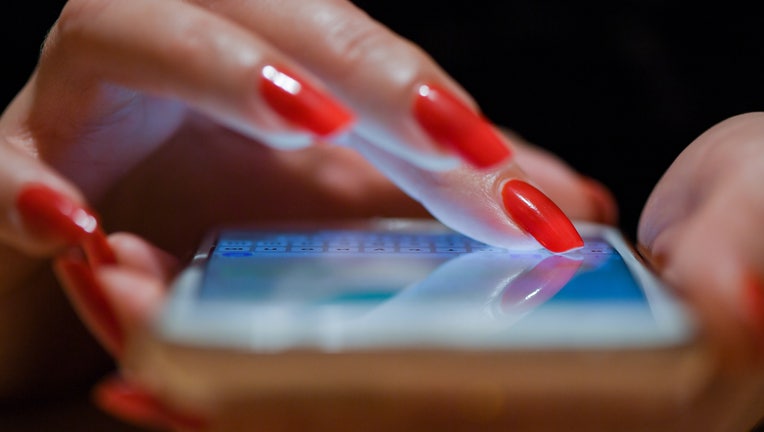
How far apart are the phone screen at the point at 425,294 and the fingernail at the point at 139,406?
0.04m

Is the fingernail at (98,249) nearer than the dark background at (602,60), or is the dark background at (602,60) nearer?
the fingernail at (98,249)

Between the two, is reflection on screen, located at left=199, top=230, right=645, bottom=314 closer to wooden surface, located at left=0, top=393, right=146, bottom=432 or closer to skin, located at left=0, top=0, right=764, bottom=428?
skin, located at left=0, top=0, right=764, bottom=428

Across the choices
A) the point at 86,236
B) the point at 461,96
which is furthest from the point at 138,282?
the point at 461,96

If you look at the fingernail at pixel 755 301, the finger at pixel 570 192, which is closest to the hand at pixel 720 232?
the fingernail at pixel 755 301

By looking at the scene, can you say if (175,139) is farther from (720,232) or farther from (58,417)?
(720,232)

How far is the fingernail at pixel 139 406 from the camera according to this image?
28 cm

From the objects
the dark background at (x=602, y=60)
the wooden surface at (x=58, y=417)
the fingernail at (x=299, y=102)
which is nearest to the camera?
the fingernail at (x=299, y=102)

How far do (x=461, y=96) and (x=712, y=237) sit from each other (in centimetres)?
13

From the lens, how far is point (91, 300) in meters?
0.34

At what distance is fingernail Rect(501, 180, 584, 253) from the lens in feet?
1.29

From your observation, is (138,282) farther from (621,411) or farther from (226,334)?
(621,411)

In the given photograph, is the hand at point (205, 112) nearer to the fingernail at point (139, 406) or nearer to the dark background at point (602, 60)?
the fingernail at point (139, 406)

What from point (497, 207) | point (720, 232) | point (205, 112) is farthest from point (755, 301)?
point (205, 112)

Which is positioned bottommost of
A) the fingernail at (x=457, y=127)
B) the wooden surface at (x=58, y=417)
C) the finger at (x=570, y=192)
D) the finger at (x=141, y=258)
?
A: the wooden surface at (x=58, y=417)
